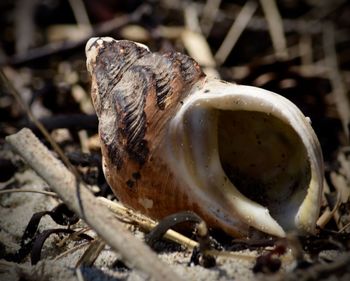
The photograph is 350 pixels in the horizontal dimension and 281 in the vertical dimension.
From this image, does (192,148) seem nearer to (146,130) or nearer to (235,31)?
(146,130)

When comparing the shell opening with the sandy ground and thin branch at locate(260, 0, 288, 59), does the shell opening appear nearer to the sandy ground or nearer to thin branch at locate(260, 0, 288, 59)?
the sandy ground

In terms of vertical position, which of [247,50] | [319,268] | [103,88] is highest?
[103,88]

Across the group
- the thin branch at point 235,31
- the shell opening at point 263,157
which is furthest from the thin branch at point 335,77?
the shell opening at point 263,157

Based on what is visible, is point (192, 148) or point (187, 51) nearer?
point (192, 148)

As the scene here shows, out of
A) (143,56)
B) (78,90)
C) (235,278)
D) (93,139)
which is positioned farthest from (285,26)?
(235,278)

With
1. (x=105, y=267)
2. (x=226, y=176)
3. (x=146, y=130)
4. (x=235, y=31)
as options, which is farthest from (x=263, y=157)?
(x=235, y=31)

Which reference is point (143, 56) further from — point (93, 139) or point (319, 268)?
point (319, 268)
